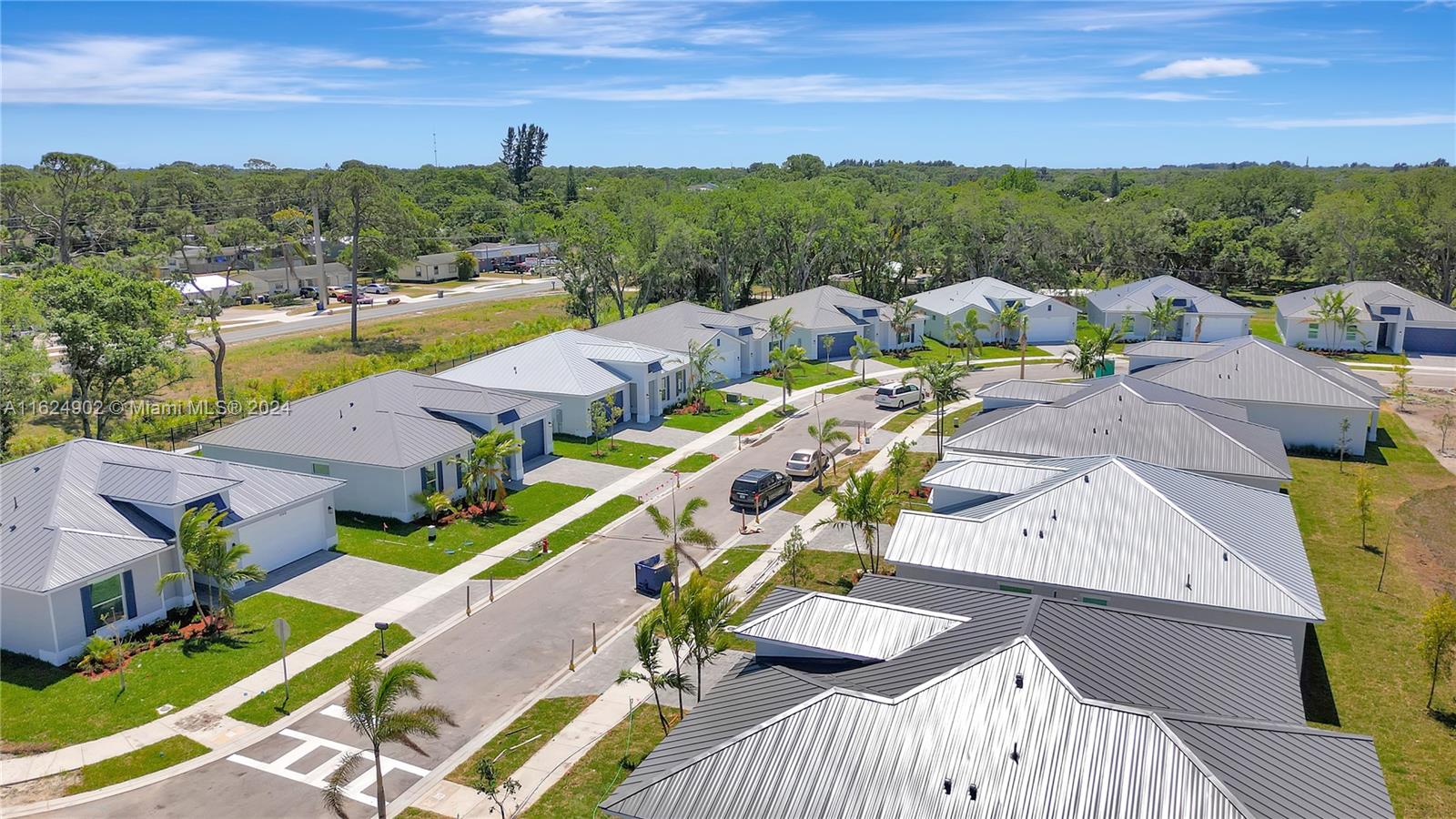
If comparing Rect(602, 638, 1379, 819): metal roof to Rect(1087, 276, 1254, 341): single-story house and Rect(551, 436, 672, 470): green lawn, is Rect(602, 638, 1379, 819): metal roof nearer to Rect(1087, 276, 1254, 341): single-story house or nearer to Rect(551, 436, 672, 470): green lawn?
Rect(551, 436, 672, 470): green lawn

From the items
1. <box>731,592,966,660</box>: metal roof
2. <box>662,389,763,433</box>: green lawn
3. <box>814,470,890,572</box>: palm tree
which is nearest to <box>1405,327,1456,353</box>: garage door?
<box>662,389,763,433</box>: green lawn

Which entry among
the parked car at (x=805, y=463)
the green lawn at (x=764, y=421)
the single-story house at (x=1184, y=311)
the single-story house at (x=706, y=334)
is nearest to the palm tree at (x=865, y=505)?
the parked car at (x=805, y=463)

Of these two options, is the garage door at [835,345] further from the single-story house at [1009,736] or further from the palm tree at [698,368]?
the single-story house at [1009,736]

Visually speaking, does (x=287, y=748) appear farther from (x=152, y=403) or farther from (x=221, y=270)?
(x=221, y=270)


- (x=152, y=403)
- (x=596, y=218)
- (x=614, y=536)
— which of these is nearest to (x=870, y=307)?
(x=596, y=218)

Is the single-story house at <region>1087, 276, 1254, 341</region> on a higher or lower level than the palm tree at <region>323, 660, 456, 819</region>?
higher

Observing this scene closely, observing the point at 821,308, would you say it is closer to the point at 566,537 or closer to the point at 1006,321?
the point at 1006,321
